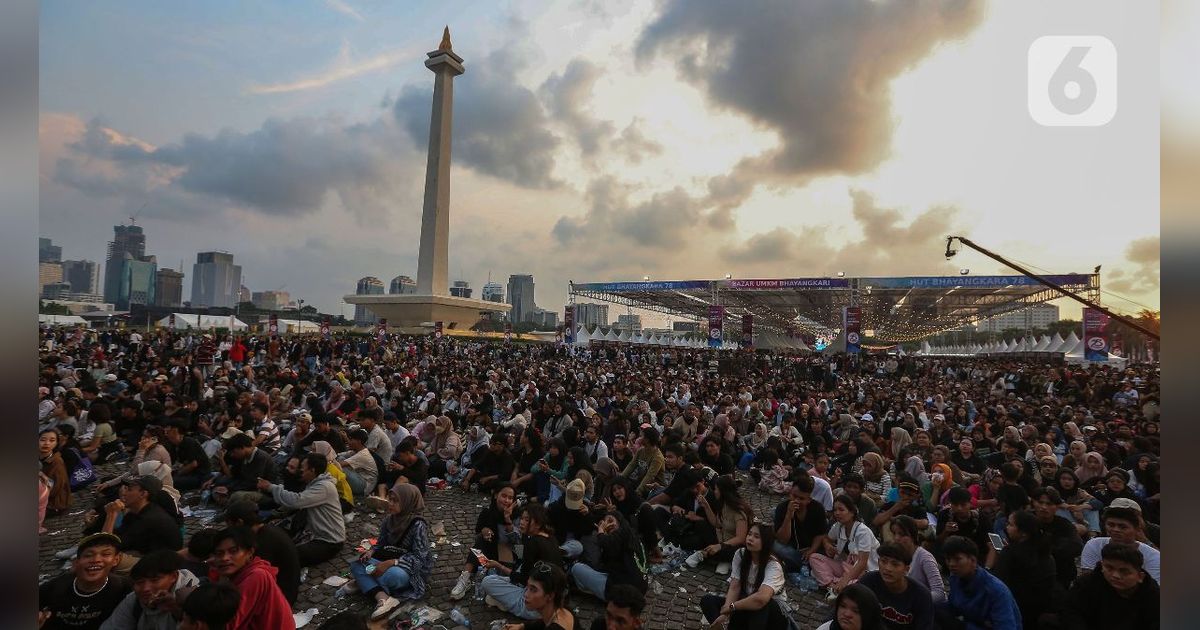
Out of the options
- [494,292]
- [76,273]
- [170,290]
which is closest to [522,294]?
[494,292]

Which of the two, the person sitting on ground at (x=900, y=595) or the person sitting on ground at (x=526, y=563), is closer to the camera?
the person sitting on ground at (x=900, y=595)

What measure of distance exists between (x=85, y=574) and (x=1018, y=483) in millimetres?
8987

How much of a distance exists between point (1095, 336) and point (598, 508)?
23.1 metres

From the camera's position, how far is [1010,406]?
50.3 ft

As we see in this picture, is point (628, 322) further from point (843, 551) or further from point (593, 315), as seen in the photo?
point (843, 551)

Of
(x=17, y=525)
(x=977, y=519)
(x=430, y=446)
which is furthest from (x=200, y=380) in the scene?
(x=977, y=519)

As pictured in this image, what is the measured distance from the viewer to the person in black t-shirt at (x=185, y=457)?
26.0ft

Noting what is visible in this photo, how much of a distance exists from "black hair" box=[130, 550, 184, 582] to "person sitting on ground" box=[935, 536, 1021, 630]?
18.4ft

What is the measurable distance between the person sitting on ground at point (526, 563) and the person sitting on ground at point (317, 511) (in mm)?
1974

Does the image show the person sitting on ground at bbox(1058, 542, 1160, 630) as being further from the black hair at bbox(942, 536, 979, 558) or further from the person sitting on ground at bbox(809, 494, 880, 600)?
the person sitting on ground at bbox(809, 494, 880, 600)

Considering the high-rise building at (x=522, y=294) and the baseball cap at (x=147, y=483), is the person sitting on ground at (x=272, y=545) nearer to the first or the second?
the baseball cap at (x=147, y=483)

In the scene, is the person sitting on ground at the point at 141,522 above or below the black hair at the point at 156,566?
below

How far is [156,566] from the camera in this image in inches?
143

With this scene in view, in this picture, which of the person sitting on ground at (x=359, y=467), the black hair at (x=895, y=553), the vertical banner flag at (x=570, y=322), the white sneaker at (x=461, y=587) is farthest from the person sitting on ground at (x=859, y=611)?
the vertical banner flag at (x=570, y=322)
